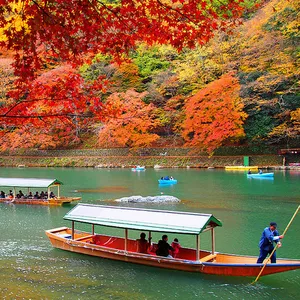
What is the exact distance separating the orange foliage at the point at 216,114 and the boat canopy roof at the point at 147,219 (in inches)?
1119

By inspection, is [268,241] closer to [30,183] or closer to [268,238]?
[268,238]

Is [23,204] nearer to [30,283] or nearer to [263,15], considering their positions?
[30,283]

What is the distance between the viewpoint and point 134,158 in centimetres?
4738

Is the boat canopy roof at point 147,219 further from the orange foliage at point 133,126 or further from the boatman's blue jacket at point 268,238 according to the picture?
the orange foliage at point 133,126

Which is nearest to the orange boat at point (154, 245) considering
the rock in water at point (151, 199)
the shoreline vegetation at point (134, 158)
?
the rock in water at point (151, 199)

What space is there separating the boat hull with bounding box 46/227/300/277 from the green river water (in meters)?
0.18

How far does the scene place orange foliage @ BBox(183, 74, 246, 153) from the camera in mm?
40125

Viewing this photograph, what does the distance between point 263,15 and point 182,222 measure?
38368mm

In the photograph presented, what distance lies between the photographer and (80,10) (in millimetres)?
6277

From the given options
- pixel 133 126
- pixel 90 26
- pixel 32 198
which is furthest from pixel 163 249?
pixel 133 126

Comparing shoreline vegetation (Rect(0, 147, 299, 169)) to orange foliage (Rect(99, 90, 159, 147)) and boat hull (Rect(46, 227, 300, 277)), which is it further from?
boat hull (Rect(46, 227, 300, 277))

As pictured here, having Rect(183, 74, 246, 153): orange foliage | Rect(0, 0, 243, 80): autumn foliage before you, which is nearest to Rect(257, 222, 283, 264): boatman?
Rect(0, 0, 243, 80): autumn foliage

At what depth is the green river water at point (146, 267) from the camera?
9.74 meters

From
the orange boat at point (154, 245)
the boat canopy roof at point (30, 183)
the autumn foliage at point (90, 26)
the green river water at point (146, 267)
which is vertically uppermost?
the autumn foliage at point (90, 26)
